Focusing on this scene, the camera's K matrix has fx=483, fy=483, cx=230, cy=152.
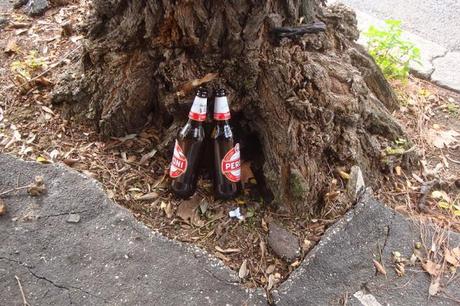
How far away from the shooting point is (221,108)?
7.75 feet

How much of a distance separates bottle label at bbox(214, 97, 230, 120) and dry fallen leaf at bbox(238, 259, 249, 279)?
28.3 inches

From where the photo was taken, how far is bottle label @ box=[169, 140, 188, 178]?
248 cm

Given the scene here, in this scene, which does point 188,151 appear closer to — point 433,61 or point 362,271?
point 362,271

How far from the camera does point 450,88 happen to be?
420 cm

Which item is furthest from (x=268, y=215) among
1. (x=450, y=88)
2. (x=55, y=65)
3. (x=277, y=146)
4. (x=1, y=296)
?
(x=450, y=88)

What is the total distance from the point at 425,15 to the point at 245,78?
3952 millimetres

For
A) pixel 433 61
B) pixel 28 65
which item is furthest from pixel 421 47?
pixel 28 65

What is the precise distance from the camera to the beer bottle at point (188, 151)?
2.37m

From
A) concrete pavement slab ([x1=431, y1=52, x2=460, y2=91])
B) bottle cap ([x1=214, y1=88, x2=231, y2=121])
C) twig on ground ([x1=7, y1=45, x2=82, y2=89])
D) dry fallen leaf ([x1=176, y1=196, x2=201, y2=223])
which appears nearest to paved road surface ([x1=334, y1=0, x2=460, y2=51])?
concrete pavement slab ([x1=431, y1=52, x2=460, y2=91])

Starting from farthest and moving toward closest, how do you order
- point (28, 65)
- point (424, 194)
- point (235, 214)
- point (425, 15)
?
point (425, 15) < point (28, 65) < point (424, 194) < point (235, 214)

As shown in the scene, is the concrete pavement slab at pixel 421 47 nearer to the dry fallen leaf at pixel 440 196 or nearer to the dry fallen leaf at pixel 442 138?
Answer: the dry fallen leaf at pixel 442 138

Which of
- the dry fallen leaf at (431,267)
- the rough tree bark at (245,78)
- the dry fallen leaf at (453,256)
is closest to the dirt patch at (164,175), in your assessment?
the rough tree bark at (245,78)

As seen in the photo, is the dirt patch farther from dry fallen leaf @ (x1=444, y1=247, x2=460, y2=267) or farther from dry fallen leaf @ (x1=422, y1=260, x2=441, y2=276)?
dry fallen leaf @ (x1=422, y1=260, x2=441, y2=276)

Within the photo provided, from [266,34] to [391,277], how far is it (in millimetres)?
1390
